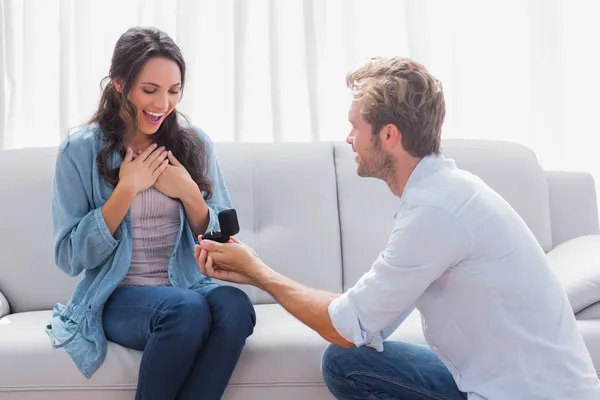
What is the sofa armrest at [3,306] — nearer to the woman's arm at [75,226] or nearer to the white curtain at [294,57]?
the woman's arm at [75,226]

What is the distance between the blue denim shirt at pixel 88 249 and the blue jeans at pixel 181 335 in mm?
56

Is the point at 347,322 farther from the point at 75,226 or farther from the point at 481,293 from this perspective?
the point at 75,226

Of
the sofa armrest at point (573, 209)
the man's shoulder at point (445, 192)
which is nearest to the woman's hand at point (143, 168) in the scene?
the man's shoulder at point (445, 192)

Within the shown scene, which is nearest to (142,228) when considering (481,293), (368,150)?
(368,150)

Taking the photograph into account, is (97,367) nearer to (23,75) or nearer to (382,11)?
(23,75)

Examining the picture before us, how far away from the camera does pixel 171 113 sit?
204cm

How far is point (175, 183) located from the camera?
6.34 feet

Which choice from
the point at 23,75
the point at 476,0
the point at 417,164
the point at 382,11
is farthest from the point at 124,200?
the point at 476,0

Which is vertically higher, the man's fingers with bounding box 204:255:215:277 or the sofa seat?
the man's fingers with bounding box 204:255:215:277

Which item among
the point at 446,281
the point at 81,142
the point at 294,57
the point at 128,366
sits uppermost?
the point at 294,57

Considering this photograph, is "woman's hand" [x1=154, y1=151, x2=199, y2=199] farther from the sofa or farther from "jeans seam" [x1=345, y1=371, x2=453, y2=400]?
"jeans seam" [x1=345, y1=371, x2=453, y2=400]

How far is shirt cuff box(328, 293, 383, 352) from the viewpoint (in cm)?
140

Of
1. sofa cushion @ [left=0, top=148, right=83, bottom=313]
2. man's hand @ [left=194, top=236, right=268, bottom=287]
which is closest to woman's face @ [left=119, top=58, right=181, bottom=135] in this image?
man's hand @ [left=194, top=236, right=268, bottom=287]

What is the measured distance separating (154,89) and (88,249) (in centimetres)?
45
